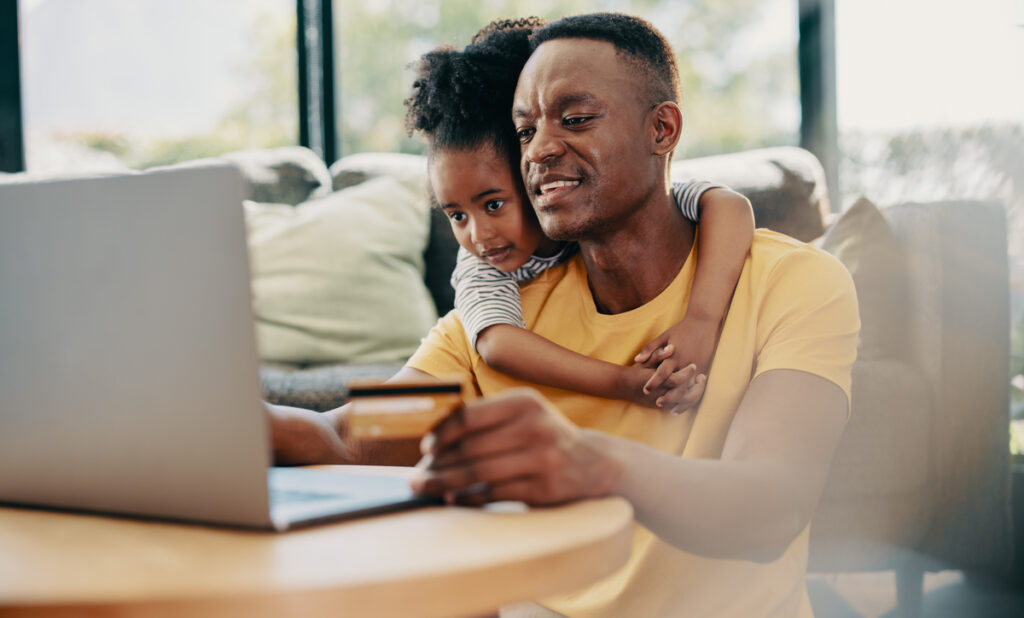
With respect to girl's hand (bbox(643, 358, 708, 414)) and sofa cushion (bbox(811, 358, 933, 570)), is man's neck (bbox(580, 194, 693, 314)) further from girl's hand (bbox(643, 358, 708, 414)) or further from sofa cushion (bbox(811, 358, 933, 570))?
sofa cushion (bbox(811, 358, 933, 570))

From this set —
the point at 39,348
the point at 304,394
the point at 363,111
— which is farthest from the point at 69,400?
the point at 363,111

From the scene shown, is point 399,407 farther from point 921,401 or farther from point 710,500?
point 921,401

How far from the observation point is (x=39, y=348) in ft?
1.98

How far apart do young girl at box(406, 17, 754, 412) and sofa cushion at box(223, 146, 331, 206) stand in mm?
1188

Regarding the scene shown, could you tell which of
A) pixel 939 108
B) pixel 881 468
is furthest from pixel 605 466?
pixel 939 108

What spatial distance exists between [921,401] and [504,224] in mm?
1109

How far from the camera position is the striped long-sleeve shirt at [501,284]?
132 cm

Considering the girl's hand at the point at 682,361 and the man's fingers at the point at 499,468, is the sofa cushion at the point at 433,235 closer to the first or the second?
the girl's hand at the point at 682,361

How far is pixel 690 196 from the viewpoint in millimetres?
1369

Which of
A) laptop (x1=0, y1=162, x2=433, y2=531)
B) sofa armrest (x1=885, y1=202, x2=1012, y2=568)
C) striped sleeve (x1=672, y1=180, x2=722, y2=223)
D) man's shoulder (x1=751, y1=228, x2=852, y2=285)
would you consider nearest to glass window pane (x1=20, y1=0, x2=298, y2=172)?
striped sleeve (x1=672, y1=180, x2=722, y2=223)

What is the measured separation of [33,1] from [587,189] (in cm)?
289

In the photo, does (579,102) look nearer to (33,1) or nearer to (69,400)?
(69,400)

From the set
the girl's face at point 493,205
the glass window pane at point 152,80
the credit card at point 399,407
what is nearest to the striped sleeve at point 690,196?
the girl's face at point 493,205

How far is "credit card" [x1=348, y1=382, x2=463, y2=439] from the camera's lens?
0.59 m
